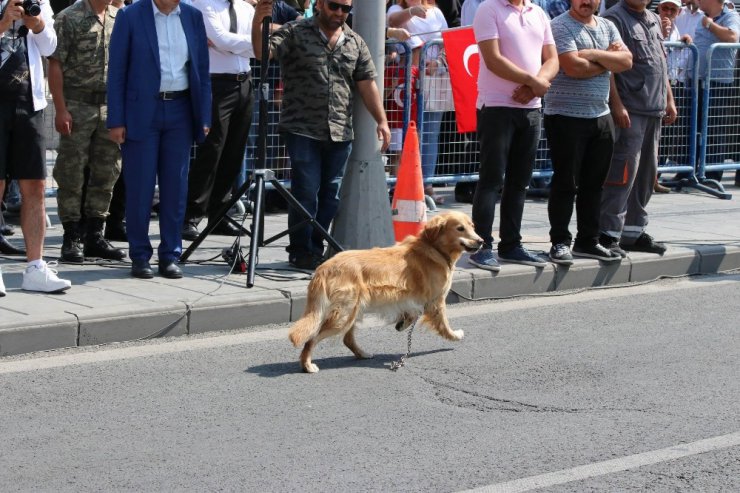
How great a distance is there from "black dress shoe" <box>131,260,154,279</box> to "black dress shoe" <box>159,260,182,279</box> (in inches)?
3.4

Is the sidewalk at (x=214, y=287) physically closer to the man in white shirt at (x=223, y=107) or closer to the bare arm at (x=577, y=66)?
the man in white shirt at (x=223, y=107)

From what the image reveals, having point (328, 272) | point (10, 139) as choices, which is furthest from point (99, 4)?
point (328, 272)

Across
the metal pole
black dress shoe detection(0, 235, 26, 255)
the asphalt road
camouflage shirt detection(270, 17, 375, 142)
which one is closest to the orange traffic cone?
the metal pole

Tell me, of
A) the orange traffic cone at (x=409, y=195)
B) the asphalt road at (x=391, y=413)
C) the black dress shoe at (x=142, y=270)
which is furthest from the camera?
the orange traffic cone at (x=409, y=195)

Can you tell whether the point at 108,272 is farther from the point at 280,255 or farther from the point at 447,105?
the point at 447,105

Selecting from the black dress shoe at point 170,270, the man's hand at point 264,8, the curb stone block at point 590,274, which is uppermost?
the man's hand at point 264,8

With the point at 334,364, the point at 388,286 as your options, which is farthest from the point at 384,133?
the point at 334,364

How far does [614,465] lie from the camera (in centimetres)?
536

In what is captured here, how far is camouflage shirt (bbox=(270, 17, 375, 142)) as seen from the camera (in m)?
9.05

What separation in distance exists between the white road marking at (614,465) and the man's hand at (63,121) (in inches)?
220

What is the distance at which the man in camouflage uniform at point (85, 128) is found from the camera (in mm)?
9578

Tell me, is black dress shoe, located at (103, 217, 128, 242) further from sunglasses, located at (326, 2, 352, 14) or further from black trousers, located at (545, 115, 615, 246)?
black trousers, located at (545, 115, 615, 246)

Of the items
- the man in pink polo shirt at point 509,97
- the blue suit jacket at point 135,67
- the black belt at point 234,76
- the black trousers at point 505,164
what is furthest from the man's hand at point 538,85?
the black belt at point 234,76

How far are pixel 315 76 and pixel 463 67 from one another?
13.4 feet
